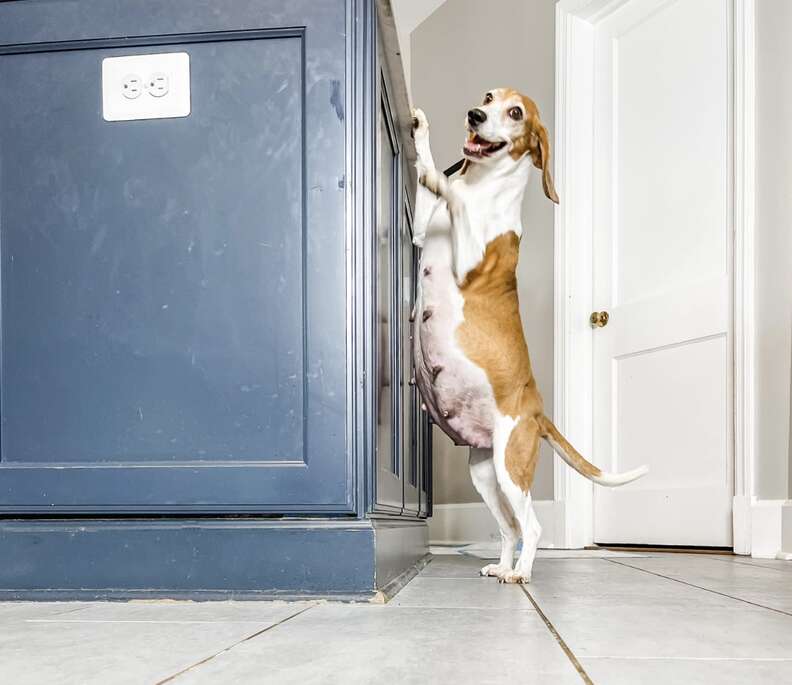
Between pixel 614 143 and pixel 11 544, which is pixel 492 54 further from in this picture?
pixel 11 544

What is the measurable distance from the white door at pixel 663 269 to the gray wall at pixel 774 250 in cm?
15

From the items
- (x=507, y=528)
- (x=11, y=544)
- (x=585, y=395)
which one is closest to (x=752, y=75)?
(x=585, y=395)

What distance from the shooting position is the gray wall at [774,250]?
2662 mm

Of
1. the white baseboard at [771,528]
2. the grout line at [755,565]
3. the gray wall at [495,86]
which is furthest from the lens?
the gray wall at [495,86]

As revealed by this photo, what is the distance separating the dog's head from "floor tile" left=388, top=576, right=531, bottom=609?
849mm

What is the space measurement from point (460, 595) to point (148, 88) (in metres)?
1.02

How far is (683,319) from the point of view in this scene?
311 cm

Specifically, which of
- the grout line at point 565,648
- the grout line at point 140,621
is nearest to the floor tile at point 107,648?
the grout line at point 140,621

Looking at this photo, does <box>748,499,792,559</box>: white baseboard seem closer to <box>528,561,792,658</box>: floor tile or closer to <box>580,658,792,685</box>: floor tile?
<box>528,561,792,658</box>: floor tile

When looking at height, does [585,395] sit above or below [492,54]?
below

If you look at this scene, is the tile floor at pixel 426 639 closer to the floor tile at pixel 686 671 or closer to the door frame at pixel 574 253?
the floor tile at pixel 686 671

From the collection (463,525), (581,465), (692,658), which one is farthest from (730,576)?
(463,525)

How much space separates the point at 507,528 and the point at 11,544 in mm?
1028

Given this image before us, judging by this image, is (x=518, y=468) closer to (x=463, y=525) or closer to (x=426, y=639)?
(x=426, y=639)
